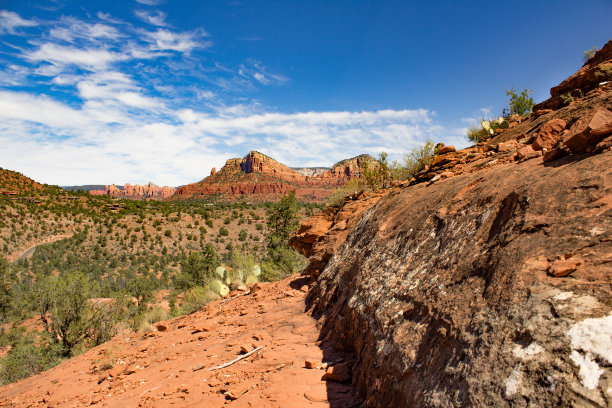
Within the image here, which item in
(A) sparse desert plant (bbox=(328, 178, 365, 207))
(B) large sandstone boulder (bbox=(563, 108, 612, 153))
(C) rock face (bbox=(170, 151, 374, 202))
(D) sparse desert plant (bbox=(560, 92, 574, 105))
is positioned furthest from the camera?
(C) rock face (bbox=(170, 151, 374, 202))

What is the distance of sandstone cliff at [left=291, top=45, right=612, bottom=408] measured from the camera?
1.77 m

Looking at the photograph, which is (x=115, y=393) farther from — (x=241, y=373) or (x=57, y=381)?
(x=57, y=381)

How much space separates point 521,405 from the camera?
5.61 feet

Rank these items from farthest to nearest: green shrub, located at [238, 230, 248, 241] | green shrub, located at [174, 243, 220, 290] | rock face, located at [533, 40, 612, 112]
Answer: green shrub, located at [238, 230, 248, 241], green shrub, located at [174, 243, 220, 290], rock face, located at [533, 40, 612, 112]

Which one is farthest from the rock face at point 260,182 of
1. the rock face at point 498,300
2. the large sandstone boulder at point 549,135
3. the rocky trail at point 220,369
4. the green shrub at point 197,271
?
the rock face at point 498,300

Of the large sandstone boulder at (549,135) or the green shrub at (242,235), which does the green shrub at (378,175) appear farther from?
the green shrub at (242,235)

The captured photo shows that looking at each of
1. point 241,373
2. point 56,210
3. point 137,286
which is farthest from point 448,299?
point 56,210

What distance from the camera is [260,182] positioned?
376 feet

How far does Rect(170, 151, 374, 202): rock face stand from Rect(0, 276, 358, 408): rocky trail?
93146 millimetres

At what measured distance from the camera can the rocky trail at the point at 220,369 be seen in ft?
12.8

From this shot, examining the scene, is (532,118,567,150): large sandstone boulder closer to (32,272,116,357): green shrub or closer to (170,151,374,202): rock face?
(32,272,116,357): green shrub

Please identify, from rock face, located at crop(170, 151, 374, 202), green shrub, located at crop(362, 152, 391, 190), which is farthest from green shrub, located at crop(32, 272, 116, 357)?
rock face, located at crop(170, 151, 374, 202)

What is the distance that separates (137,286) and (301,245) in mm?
19287

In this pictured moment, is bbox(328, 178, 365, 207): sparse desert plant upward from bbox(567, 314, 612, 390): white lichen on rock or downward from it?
upward
